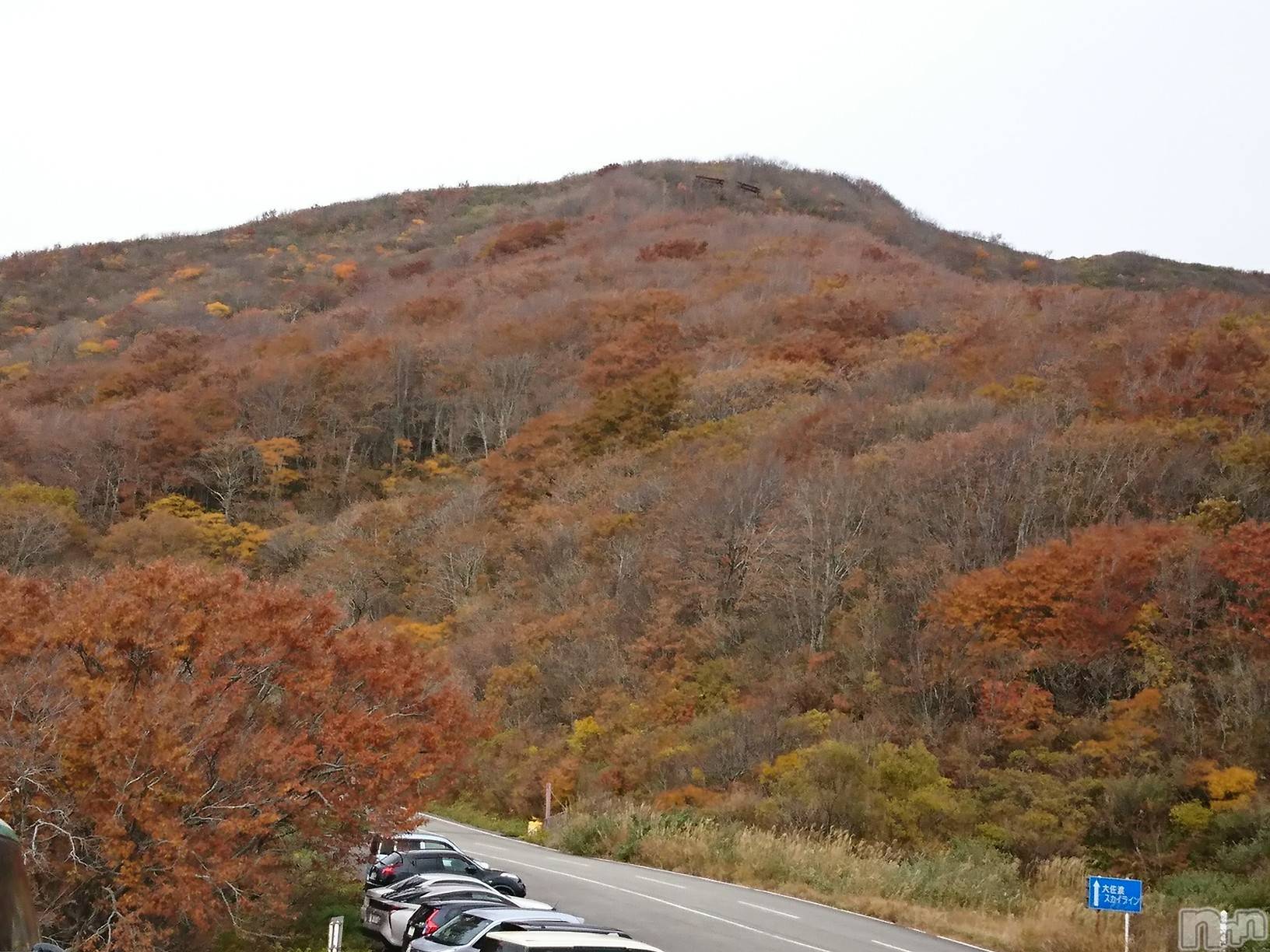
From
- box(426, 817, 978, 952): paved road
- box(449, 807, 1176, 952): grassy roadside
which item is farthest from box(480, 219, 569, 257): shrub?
box(426, 817, 978, 952): paved road

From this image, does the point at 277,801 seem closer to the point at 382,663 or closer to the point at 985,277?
the point at 382,663

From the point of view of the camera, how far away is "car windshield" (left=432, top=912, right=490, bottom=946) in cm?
1170

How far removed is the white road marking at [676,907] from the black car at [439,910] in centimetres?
332

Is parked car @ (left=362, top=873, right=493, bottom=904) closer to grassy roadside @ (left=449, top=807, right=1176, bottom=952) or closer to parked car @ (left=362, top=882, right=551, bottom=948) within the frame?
parked car @ (left=362, top=882, right=551, bottom=948)

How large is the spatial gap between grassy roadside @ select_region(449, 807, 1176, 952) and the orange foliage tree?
596 centimetres

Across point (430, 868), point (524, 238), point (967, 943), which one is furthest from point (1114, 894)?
point (524, 238)

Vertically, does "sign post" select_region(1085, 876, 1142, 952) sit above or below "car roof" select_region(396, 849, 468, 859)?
above

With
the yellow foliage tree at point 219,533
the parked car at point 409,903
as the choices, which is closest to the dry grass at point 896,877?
the parked car at point 409,903

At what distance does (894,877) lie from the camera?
66.2ft

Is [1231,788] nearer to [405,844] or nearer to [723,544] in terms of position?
[405,844]

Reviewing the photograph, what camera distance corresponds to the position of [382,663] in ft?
61.6

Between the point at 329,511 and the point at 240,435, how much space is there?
19.9 feet

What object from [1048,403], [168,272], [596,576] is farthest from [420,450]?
[168,272]

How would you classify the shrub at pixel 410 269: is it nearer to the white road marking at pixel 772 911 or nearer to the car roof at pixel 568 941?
the white road marking at pixel 772 911
